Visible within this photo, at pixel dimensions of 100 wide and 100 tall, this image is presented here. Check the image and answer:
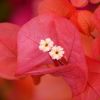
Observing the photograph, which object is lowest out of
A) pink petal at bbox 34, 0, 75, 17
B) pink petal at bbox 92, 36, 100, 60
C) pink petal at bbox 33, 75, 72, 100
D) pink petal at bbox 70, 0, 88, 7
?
pink petal at bbox 33, 75, 72, 100

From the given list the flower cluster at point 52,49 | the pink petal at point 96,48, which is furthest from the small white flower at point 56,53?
the pink petal at point 96,48

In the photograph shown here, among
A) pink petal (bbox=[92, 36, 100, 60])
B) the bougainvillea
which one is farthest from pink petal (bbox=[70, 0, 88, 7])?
pink petal (bbox=[92, 36, 100, 60])

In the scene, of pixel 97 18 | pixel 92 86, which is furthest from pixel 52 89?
pixel 97 18

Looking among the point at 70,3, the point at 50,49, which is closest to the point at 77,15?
the point at 70,3

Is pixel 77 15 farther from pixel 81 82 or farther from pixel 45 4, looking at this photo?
pixel 81 82

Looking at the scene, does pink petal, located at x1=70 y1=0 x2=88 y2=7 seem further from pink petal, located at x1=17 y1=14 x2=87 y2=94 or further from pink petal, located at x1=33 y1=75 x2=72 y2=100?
pink petal, located at x1=33 y1=75 x2=72 y2=100

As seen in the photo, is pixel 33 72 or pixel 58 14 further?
pixel 58 14

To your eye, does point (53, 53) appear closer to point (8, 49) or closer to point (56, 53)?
point (56, 53)
